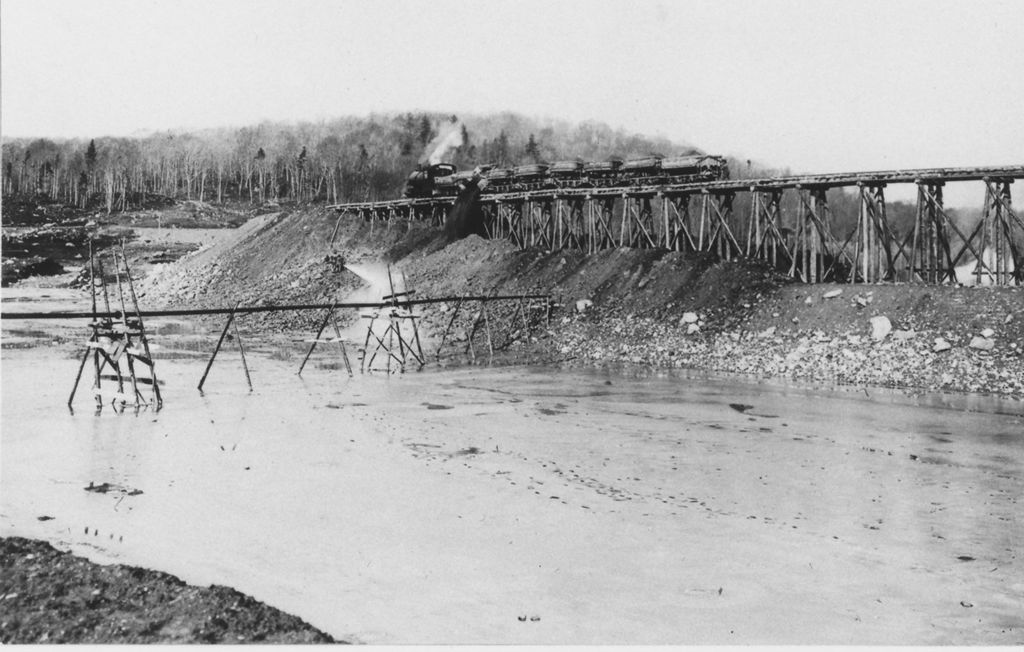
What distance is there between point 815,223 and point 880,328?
578 centimetres

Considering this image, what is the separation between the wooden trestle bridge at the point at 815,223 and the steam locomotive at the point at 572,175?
1393 millimetres

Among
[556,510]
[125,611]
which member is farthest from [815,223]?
[125,611]

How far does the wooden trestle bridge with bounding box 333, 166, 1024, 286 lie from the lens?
23.2m

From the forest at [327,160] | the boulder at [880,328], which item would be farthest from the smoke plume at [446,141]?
the boulder at [880,328]

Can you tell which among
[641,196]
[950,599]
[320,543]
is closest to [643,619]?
[950,599]

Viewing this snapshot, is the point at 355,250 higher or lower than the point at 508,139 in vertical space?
lower

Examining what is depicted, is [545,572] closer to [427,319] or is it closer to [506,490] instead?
[506,490]

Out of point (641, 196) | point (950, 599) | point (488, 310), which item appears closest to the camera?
point (950, 599)

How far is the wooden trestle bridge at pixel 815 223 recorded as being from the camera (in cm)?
2320

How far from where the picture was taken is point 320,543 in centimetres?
892

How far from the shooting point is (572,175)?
129 ft

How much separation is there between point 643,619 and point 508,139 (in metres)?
56.1

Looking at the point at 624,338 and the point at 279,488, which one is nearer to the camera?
the point at 279,488

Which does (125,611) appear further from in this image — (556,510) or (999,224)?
(999,224)
